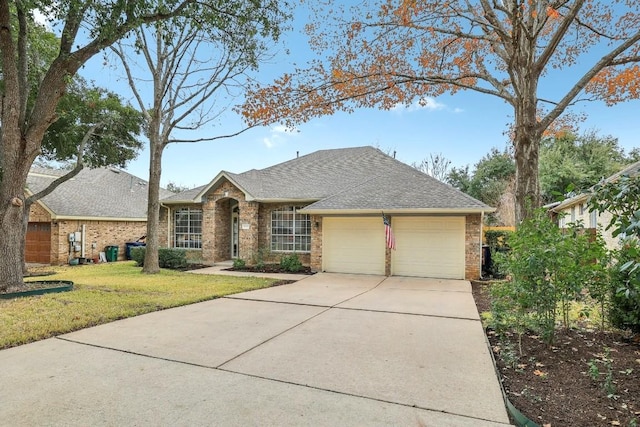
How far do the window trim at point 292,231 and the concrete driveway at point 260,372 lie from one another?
7.55 m

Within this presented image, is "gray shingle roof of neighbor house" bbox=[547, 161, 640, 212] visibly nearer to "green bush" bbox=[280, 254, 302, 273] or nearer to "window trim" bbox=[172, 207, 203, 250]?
"green bush" bbox=[280, 254, 302, 273]

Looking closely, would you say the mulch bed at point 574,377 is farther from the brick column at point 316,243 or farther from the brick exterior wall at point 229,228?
the brick exterior wall at point 229,228

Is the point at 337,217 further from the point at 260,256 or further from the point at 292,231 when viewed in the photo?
the point at 260,256

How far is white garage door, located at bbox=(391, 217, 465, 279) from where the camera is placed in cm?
1177

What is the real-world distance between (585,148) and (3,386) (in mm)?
34524

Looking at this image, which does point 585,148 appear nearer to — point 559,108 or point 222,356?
point 559,108

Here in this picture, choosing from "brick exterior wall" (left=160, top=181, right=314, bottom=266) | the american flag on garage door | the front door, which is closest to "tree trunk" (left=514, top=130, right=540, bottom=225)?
the american flag on garage door

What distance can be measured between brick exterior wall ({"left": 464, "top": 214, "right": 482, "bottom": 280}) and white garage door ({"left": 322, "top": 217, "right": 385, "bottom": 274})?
2.73 meters

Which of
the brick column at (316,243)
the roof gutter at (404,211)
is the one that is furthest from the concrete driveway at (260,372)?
the brick column at (316,243)

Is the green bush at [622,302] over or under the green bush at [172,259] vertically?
over

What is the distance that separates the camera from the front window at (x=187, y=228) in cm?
1642

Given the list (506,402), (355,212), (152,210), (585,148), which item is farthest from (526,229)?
(585,148)

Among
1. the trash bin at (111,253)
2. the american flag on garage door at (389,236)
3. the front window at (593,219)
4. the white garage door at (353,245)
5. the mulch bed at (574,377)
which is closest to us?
the mulch bed at (574,377)

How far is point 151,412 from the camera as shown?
3182 millimetres
